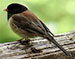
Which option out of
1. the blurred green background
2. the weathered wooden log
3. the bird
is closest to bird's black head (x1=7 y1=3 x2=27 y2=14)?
the bird

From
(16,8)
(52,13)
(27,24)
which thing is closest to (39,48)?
(27,24)

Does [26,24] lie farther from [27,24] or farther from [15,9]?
[15,9]

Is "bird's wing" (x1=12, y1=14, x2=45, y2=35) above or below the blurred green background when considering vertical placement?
below

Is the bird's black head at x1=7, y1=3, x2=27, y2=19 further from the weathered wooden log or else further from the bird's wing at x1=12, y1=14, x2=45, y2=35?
the weathered wooden log

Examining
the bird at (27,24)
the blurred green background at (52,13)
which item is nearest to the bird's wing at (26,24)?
the bird at (27,24)

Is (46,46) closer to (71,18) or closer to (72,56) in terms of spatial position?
(72,56)

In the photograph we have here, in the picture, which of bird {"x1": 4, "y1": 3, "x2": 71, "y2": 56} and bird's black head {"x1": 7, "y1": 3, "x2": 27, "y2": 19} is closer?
bird {"x1": 4, "y1": 3, "x2": 71, "y2": 56}
